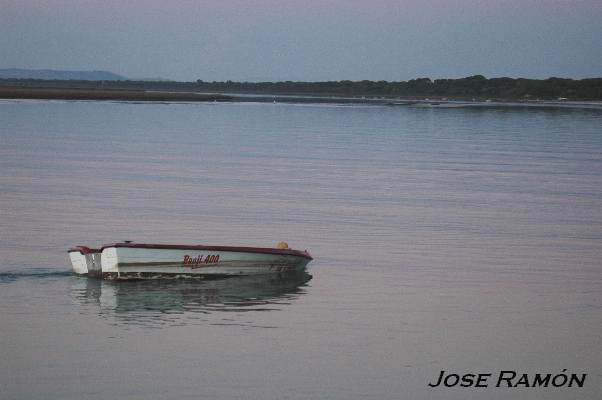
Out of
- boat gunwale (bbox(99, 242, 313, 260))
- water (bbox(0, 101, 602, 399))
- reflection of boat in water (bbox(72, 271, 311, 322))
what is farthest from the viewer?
boat gunwale (bbox(99, 242, 313, 260))

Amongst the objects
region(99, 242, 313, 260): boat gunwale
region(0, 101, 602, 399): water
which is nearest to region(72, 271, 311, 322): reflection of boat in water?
region(0, 101, 602, 399): water

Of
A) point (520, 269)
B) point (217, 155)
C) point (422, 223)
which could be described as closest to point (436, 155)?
point (217, 155)

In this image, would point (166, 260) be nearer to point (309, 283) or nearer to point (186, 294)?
point (186, 294)

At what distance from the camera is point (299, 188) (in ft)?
145

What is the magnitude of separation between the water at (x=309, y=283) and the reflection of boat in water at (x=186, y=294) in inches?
3.5

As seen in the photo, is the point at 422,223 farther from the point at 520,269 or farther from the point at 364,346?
the point at 364,346

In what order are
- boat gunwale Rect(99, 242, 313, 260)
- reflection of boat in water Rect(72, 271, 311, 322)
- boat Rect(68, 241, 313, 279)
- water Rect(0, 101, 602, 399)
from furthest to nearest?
boat Rect(68, 241, 313, 279)
boat gunwale Rect(99, 242, 313, 260)
reflection of boat in water Rect(72, 271, 311, 322)
water Rect(0, 101, 602, 399)

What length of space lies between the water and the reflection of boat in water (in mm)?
90

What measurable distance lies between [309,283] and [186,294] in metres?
3.00

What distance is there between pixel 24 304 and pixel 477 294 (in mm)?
9584

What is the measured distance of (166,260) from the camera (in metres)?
24.9

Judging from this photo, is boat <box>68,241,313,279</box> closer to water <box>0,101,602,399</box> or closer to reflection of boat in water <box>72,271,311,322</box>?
reflection of boat in water <box>72,271,311,322</box>

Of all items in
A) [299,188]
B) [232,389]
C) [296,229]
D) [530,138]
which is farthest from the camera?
[530,138]

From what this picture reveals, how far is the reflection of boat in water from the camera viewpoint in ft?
74.0
